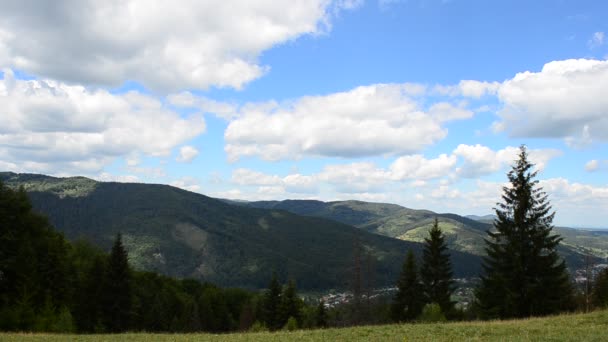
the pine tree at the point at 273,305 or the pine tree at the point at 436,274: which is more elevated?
the pine tree at the point at 436,274

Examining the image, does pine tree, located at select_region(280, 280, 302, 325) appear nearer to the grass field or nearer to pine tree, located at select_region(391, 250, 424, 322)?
pine tree, located at select_region(391, 250, 424, 322)

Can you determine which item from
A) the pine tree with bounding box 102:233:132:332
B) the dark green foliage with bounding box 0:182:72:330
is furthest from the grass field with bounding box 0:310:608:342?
the dark green foliage with bounding box 0:182:72:330

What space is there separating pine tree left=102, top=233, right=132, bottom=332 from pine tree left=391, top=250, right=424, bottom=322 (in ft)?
91.5

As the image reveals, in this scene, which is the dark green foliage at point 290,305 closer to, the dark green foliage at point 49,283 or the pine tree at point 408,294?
the pine tree at point 408,294

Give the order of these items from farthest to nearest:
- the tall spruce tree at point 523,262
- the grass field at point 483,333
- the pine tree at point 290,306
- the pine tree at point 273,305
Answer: the pine tree at point 273,305 < the pine tree at point 290,306 < the tall spruce tree at point 523,262 < the grass field at point 483,333

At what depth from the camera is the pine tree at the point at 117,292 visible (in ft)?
154

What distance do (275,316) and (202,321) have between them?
158 ft

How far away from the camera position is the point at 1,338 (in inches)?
905

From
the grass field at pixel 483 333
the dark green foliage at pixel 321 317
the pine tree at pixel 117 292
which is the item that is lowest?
the dark green foliage at pixel 321 317

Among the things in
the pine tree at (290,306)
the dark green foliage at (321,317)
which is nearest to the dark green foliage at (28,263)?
the pine tree at (290,306)

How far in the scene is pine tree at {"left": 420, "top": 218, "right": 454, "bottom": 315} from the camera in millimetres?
47375

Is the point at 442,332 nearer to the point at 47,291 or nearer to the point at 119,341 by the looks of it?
the point at 119,341

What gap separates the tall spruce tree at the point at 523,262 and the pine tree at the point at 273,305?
29766 millimetres

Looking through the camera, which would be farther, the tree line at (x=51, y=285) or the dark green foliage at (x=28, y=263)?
the dark green foliage at (x=28, y=263)
